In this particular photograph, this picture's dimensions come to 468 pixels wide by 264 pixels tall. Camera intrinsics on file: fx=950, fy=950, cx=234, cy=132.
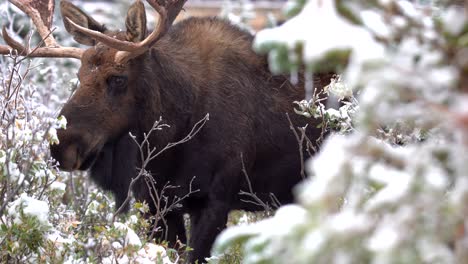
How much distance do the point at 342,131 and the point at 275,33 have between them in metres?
3.15

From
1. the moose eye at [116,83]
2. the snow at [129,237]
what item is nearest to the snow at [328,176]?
the snow at [129,237]

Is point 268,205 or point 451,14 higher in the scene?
point 451,14

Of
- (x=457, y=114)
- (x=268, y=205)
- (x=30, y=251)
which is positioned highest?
A: (x=457, y=114)

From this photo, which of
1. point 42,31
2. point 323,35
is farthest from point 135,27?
point 323,35

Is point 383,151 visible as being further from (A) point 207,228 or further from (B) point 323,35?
(A) point 207,228

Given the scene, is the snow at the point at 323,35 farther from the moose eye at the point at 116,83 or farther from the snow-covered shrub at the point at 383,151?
the moose eye at the point at 116,83

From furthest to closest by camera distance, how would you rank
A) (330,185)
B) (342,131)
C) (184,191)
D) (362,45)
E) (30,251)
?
(184,191) → (342,131) → (30,251) → (362,45) → (330,185)

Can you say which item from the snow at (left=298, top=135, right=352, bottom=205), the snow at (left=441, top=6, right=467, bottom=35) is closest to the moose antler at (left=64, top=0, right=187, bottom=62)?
the snow at (left=441, top=6, right=467, bottom=35)

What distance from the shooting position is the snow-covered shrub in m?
2.23

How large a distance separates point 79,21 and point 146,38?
0.70 m

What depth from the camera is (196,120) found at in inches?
257

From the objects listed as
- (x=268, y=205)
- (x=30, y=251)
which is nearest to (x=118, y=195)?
(x=268, y=205)

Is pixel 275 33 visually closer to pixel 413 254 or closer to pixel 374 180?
pixel 374 180

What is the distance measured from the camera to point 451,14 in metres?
2.53
